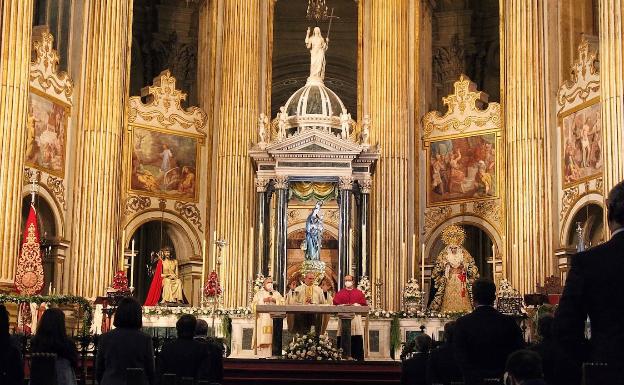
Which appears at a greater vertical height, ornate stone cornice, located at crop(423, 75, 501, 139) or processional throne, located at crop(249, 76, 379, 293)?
ornate stone cornice, located at crop(423, 75, 501, 139)

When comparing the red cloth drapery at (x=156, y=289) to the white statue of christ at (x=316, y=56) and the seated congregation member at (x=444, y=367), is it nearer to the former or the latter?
the white statue of christ at (x=316, y=56)

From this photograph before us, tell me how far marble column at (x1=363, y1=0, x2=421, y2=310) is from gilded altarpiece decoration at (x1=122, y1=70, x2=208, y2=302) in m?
4.62

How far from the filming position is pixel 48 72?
24.4m

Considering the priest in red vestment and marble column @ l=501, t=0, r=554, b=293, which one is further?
marble column @ l=501, t=0, r=554, b=293

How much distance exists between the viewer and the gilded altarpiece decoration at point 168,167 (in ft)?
90.2

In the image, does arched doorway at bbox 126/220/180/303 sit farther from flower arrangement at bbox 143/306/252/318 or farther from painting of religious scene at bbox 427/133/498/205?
painting of religious scene at bbox 427/133/498/205

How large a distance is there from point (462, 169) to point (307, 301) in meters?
7.98

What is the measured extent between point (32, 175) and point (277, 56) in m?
16.4

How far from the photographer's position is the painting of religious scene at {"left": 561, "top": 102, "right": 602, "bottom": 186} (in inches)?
944

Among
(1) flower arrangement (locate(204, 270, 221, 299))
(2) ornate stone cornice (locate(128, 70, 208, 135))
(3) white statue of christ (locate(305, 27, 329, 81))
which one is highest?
(3) white statue of christ (locate(305, 27, 329, 81))

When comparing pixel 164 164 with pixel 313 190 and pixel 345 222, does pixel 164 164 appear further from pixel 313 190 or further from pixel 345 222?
pixel 345 222

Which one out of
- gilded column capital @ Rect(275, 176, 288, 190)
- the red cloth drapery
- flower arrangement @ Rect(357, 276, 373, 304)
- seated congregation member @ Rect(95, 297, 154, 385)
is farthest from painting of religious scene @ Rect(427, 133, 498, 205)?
seated congregation member @ Rect(95, 297, 154, 385)

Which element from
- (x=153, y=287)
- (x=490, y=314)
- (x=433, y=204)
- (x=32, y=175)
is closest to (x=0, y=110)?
(x=32, y=175)

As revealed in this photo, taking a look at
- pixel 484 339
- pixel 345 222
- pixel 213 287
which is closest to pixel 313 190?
Answer: pixel 345 222
